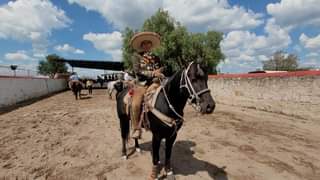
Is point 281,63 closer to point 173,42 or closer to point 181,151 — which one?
point 173,42

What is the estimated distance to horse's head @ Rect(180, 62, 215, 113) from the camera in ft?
9.53

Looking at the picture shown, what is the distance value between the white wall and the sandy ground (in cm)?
501

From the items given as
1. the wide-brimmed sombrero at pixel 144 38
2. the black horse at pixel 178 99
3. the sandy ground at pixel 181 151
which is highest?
the wide-brimmed sombrero at pixel 144 38

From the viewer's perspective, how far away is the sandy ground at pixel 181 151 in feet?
13.2

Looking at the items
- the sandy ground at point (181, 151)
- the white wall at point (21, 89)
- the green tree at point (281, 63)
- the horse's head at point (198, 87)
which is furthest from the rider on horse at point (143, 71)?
the green tree at point (281, 63)

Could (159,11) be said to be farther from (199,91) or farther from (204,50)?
(199,91)

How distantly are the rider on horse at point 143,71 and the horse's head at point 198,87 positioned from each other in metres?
0.75

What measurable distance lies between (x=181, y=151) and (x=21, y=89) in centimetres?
1340

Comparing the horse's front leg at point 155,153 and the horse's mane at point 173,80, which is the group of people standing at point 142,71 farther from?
the horse's front leg at point 155,153

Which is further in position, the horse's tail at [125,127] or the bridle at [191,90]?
the horse's tail at [125,127]

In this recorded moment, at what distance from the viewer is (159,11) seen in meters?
30.0

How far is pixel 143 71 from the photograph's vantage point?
3.77m

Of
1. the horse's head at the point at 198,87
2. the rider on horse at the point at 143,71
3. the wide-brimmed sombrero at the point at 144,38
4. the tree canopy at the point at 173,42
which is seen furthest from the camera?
the tree canopy at the point at 173,42

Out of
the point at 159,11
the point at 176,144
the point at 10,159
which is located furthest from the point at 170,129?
the point at 159,11
